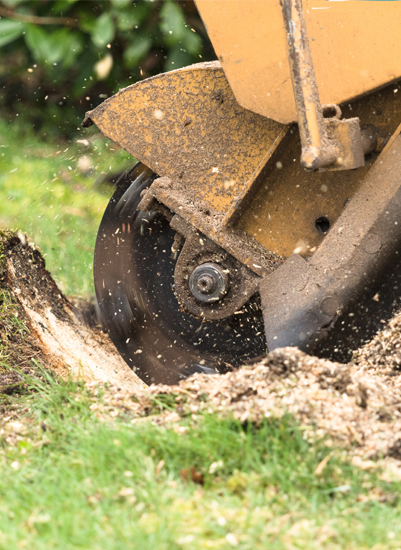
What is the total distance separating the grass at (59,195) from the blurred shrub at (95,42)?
0.29 metres

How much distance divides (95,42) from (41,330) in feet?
7.72

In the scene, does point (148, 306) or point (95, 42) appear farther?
point (95, 42)

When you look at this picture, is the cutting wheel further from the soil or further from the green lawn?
the green lawn

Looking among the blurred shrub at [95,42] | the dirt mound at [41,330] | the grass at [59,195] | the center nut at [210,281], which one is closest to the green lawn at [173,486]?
the dirt mound at [41,330]

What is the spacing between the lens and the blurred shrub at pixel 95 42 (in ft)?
14.2

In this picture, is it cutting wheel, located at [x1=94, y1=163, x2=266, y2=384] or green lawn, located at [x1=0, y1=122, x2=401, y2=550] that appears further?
cutting wheel, located at [x1=94, y1=163, x2=266, y2=384]

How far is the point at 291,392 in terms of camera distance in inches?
70.0

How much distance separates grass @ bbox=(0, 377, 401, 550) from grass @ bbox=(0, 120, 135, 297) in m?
1.82

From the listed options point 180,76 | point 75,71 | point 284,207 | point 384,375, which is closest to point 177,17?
point 75,71

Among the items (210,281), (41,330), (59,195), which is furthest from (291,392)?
(59,195)

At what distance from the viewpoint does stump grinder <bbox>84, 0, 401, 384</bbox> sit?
2.05 meters

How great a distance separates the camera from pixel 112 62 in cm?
466

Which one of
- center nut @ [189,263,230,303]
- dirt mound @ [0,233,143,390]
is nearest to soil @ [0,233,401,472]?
dirt mound @ [0,233,143,390]

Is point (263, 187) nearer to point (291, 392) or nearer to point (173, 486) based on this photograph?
point (291, 392)
